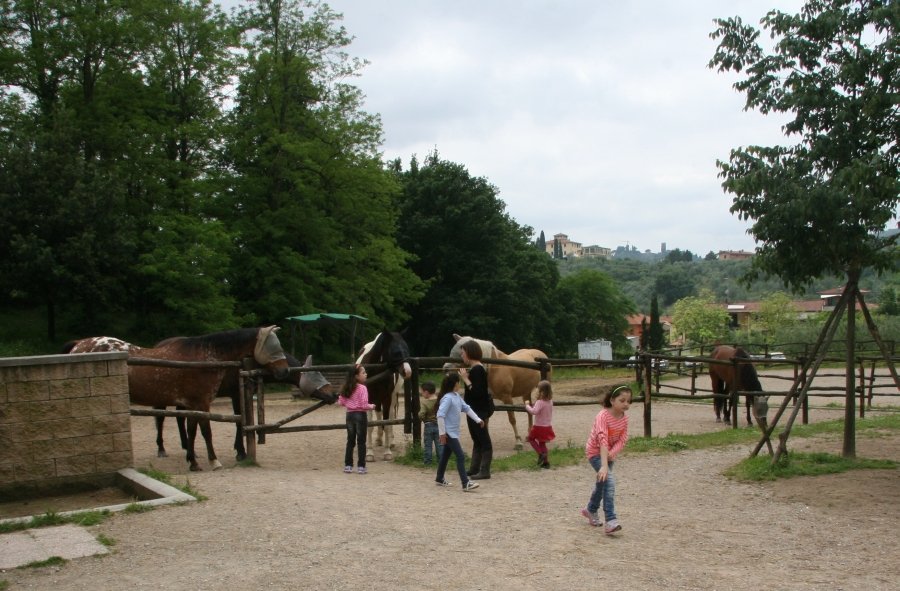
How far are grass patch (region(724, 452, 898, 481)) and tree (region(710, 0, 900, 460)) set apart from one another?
40 centimetres

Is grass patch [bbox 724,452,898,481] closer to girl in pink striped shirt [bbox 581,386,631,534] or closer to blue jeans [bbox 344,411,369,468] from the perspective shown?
girl in pink striped shirt [bbox 581,386,631,534]

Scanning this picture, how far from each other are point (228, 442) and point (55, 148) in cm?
1636

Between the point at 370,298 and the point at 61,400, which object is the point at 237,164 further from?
the point at 61,400

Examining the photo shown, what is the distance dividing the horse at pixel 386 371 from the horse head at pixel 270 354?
4.10ft

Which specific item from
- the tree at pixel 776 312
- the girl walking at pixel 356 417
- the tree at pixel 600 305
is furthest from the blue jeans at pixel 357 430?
the tree at pixel 776 312

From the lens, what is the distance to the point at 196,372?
32.0 feet

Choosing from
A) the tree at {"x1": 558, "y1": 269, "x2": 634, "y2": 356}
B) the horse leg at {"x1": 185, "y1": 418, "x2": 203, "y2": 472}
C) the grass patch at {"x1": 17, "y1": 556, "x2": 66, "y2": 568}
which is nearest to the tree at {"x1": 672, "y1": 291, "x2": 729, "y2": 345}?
the tree at {"x1": 558, "y1": 269, "x2": 634, "y2": 356}

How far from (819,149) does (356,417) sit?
6179mm

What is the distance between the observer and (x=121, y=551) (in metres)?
5.57

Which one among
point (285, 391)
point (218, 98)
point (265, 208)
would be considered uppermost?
point (218, 98)

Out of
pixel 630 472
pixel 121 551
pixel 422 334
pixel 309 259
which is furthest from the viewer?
pixel 422 334

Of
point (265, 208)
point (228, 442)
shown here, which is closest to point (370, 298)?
point (265, 208)

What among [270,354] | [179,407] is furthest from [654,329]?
[179,407]

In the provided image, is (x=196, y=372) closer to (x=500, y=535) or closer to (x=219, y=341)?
(x=219, y=341)
